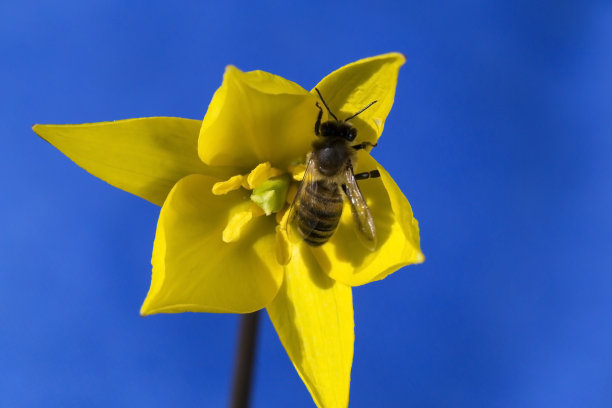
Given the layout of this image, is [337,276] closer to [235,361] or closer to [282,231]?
[282,231]

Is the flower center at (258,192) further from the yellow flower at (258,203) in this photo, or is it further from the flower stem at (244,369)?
the flower stem at (244,369)

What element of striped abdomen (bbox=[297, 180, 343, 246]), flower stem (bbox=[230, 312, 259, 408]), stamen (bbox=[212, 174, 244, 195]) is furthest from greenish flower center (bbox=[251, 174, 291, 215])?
flower stem (bbox=[230, 312, 259, 408])

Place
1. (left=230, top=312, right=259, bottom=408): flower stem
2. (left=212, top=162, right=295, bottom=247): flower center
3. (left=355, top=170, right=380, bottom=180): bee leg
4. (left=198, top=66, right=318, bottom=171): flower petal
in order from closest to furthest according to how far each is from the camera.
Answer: (left=198, top=66, right=318, bottom=171): flower petal, (left=230, top=312, right=259, bottom=408): flower stem, (left=355, top=170, right=380, bottom=180): bee leg, (left=212, top=162, right=295, bottom=247): flower center

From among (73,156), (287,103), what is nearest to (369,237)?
(287,103)

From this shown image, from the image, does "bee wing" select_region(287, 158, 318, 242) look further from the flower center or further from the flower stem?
the flower stem

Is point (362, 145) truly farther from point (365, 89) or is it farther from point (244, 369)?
point (244, 369)

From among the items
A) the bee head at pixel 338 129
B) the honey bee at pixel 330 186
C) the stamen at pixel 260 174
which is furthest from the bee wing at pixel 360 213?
the stamen at pixel 260 174
